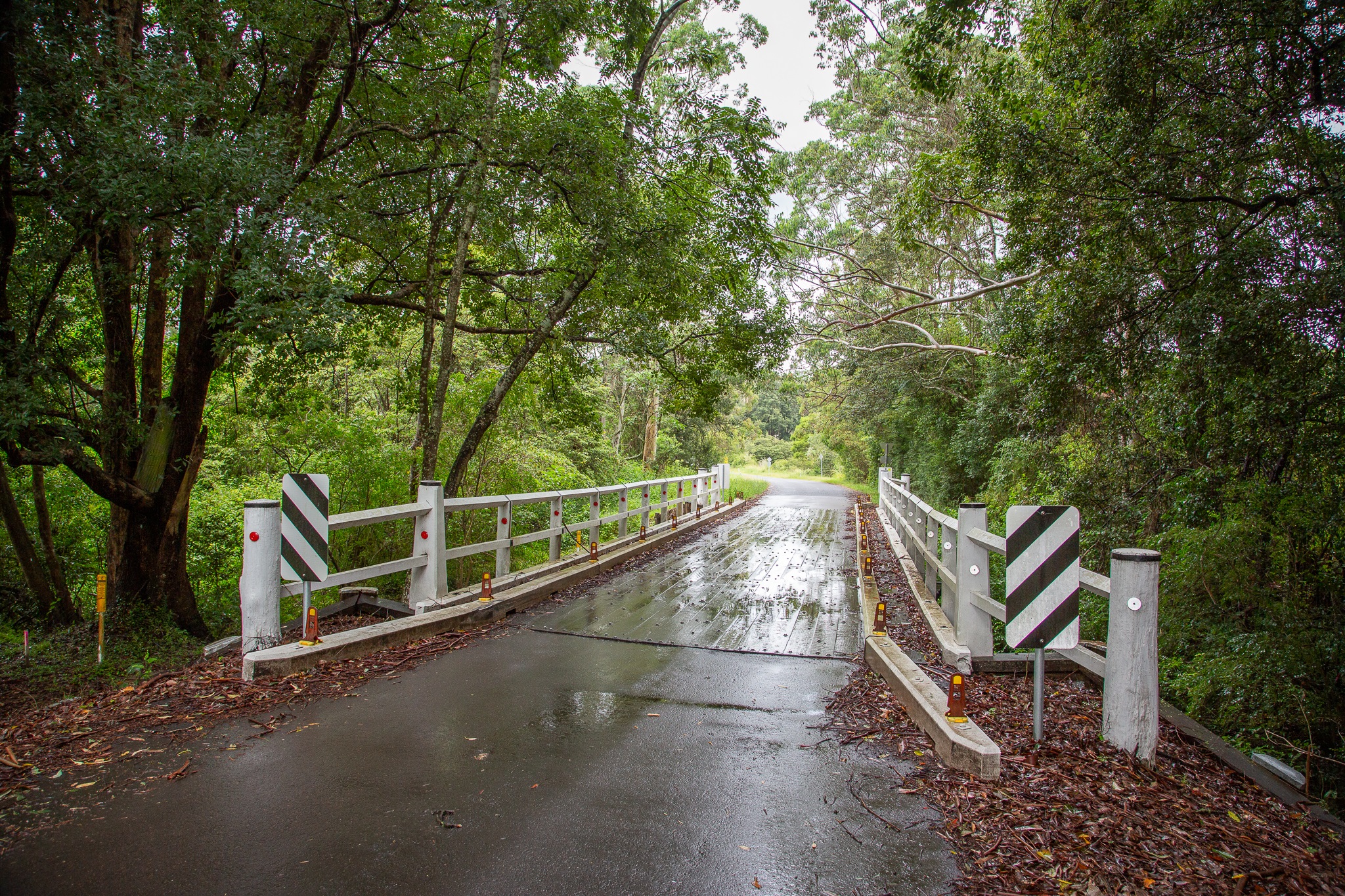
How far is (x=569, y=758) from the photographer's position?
3816mm

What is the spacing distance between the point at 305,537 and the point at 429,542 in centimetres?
139

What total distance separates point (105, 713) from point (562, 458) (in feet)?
41.1

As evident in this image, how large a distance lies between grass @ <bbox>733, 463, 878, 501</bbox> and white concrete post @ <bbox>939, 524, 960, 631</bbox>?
2252 centimetres

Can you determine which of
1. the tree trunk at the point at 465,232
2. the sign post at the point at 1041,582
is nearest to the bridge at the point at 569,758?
the sign post at the point at 1041,582

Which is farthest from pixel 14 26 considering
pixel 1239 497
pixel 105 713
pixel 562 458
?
pixel 562 458

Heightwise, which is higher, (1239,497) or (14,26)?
(14,26)

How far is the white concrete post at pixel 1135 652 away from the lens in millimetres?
3725

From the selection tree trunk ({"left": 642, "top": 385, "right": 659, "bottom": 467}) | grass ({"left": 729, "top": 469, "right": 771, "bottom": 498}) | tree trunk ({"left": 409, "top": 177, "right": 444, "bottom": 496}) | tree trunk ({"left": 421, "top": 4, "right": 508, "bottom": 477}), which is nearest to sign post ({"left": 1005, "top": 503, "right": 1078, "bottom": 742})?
tree trunk ({"left": 421, "top": 4, "right": 508, "bottom": 477})

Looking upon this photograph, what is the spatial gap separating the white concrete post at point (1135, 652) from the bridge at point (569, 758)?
1cm

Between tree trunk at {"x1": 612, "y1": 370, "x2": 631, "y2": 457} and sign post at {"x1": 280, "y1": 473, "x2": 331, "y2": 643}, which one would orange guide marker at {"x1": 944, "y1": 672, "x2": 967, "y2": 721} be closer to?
sign post at {"x1": 280, "y1": 473, "x2": 331, "y2": 643}

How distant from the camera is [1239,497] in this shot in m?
6.22

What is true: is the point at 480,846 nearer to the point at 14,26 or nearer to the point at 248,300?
the point at 248,300

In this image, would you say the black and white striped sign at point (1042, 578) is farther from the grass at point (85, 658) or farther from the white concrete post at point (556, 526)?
the grass at point (85, 658)

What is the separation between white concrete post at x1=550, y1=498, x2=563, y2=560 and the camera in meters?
8.76
